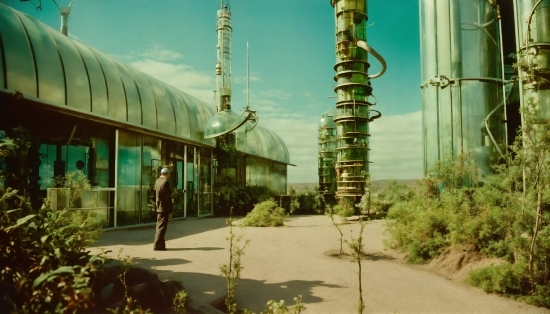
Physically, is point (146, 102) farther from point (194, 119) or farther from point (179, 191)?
point (179, 191)

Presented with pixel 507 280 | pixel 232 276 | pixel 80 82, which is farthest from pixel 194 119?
pixel 507 280

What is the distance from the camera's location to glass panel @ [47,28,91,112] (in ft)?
36.8

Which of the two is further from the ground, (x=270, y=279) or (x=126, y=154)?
(x=126, y=154)

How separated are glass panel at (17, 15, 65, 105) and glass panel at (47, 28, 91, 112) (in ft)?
0.72

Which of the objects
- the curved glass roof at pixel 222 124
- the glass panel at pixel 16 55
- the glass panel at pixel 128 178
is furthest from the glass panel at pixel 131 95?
the curved glass roof at pixel 222 124

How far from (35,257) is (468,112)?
12.5m

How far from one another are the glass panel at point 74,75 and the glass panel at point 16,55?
115cm

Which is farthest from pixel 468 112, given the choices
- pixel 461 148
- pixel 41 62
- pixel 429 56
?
pixel 41 62

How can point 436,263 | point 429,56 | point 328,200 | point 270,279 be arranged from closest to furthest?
point 270,279 < point 436,263 < point 429,56 < point 328,200

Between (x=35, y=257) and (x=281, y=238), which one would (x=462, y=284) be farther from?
(x=35, y=257)

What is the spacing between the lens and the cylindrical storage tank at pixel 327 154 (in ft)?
81.3

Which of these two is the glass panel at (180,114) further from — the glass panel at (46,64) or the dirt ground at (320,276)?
the dirt ground at (320,276)

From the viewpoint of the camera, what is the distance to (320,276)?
656cm

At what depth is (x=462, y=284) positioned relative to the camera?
20.9 ft
